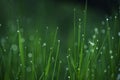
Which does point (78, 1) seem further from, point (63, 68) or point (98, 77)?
point (98, 77)

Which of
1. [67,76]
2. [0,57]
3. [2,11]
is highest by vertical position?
[2,11]

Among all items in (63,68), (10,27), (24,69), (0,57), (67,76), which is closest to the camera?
(24,69)

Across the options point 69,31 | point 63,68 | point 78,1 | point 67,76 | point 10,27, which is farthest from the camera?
point 78,1

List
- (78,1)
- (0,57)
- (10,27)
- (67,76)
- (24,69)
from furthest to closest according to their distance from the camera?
(78,1) → (10,27) → (67,76) → (0,57) → (24,69)

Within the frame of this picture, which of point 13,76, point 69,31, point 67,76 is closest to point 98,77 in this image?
point 67,76

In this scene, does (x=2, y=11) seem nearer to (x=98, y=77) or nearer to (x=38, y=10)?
(x=38, y=10)

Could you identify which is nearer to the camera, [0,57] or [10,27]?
[0,57]

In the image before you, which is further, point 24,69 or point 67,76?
point 67,76

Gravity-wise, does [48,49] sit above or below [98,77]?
above

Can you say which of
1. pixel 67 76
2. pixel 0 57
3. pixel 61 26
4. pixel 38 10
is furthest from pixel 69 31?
pixel 0 57
